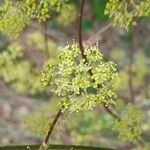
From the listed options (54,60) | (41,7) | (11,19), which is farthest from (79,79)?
(54,60)

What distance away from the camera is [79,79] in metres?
1.79

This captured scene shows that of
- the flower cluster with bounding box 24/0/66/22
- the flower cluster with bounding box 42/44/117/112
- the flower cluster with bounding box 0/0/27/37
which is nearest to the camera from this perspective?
the flower cluster with bounding box 42/44/117/112

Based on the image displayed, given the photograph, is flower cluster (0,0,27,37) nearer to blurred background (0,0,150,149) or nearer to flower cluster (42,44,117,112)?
flower cluster (42,44,117,112)

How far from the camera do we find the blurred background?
4500 millimetres

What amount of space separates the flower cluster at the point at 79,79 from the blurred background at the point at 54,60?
1729 millimetres

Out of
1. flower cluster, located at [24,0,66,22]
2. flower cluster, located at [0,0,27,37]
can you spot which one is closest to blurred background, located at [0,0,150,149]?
flower cluster, located at [0,0,27,37]

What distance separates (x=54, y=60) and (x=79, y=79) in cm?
230

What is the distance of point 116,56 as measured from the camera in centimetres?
671

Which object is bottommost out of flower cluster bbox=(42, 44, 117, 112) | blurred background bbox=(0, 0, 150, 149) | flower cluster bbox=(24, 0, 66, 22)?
flower cluster bbox=(42, 44, 117, 112)

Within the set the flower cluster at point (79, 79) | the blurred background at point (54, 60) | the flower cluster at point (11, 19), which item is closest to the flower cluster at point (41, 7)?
the flower cluster at point (11, 19)

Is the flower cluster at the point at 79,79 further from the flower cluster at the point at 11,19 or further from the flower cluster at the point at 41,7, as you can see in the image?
the flower cluster at the point at 11,19

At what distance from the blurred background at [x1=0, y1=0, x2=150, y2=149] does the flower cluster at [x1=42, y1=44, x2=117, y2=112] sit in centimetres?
173

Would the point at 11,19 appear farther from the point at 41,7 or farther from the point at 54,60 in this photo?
the point at 54,60

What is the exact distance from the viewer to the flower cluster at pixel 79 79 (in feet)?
5.89
